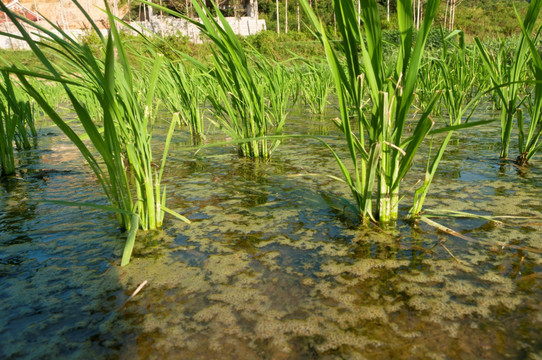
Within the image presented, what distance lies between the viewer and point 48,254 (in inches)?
41.7

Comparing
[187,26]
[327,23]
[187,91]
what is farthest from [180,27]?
[187,91]

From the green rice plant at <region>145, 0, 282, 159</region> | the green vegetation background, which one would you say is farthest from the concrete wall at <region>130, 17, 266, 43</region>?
the green rice plant at <region>145, 0, 282, 159</region>

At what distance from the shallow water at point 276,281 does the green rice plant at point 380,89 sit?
5.8 inches

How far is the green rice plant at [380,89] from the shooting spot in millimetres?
921

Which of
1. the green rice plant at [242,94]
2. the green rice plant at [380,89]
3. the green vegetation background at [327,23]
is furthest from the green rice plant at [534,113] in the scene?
the green vegetation background at [327,23]

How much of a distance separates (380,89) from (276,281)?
0.58 m

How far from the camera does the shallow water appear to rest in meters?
0.70

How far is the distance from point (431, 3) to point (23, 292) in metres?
1.11

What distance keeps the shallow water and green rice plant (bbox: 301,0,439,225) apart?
0.15 meters

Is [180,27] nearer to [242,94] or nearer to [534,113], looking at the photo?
[242,94]

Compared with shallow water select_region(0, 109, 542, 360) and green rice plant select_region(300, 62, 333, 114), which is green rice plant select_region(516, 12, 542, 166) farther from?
green rice plant select_region(300, 62, 333, 114)

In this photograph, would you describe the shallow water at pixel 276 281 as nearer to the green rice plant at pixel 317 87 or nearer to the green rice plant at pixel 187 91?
the green rice plant at pixel 187 91

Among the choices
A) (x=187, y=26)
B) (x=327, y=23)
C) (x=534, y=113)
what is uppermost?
(x=327, y=23)

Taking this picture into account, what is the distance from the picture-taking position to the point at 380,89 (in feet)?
3.50
